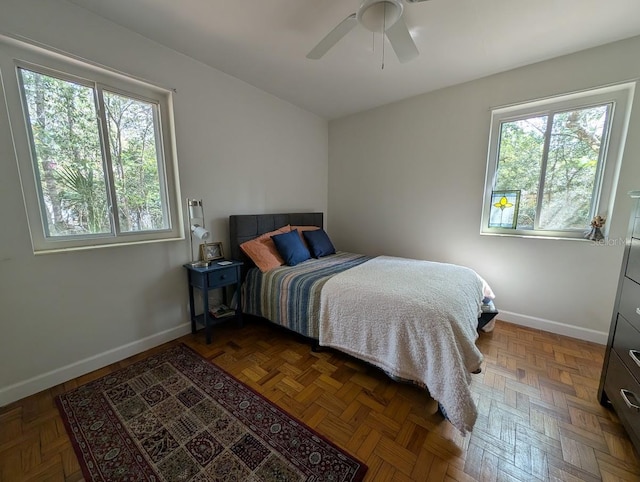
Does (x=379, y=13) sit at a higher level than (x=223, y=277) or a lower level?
higher

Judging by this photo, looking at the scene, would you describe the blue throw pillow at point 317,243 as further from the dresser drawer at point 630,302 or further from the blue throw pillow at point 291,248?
the dresser drawer at point 630,302

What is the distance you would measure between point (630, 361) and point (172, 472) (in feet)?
Answer: 7.98

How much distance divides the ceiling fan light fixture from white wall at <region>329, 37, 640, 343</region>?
5.68 ft

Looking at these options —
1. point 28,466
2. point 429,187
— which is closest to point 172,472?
point 28,466

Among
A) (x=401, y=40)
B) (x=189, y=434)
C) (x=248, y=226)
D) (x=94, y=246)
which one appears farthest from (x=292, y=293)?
(x=401, y=40)

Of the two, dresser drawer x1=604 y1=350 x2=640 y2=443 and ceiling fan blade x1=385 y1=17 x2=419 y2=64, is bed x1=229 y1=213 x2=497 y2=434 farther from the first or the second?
ceiling fan blade x1=385 y1=17 x2=419 y2=64

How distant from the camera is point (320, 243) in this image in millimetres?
3062

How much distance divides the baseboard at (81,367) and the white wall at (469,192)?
2712 millimetres

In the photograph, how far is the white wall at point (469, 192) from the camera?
2.18m

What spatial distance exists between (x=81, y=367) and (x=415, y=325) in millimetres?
2489

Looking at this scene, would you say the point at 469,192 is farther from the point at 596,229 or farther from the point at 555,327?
the point at 555,327

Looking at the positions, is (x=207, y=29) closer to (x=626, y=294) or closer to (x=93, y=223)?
(x=93, y=223)

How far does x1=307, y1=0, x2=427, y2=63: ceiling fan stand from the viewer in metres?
1.38

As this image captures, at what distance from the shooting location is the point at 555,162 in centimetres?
242
